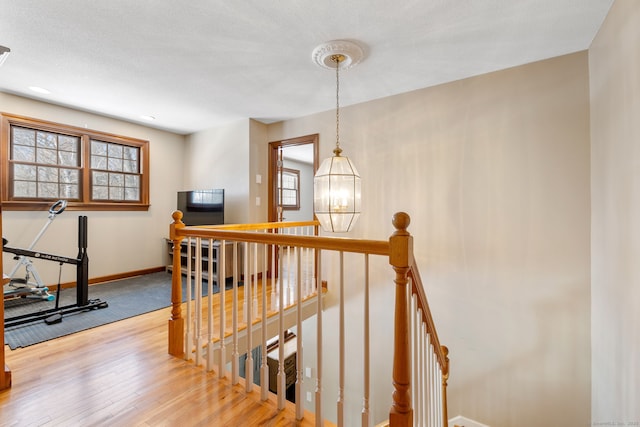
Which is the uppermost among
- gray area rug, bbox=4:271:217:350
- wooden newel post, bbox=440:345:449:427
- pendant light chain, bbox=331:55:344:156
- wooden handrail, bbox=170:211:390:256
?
pendant light chain, bbox=331:55:344:156

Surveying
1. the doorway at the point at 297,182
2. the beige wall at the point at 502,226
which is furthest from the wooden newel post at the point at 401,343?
the doorway at the point at 297,182

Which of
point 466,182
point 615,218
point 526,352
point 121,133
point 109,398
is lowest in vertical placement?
point 526,352

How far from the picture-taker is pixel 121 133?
4.23 metres

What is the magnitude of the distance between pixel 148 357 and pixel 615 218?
3.39 metres

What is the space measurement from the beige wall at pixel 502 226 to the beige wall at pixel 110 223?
3.60 metres

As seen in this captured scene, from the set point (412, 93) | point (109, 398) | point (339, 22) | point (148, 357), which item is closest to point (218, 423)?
point (109, 398)

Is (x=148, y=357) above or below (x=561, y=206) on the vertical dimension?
below

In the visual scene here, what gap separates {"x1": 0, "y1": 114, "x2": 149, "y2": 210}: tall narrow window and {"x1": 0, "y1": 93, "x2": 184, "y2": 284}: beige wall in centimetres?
11

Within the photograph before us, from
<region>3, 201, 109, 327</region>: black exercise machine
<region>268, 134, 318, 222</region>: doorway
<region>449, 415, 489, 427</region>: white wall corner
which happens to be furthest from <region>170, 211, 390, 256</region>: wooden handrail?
<region>268, 134, 318, 222</region>: doorway

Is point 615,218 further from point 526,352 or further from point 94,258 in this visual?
point 94,258

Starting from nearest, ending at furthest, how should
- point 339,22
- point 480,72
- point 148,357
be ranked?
point 339,22, point 148,357, point 480,72

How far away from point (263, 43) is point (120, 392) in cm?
258

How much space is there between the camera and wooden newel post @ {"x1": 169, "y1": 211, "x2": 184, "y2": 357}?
207 centimetres

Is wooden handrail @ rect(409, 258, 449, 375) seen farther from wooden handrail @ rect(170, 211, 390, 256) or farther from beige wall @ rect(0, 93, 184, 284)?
beige wall @ rect(0, 93, 184, 284)
